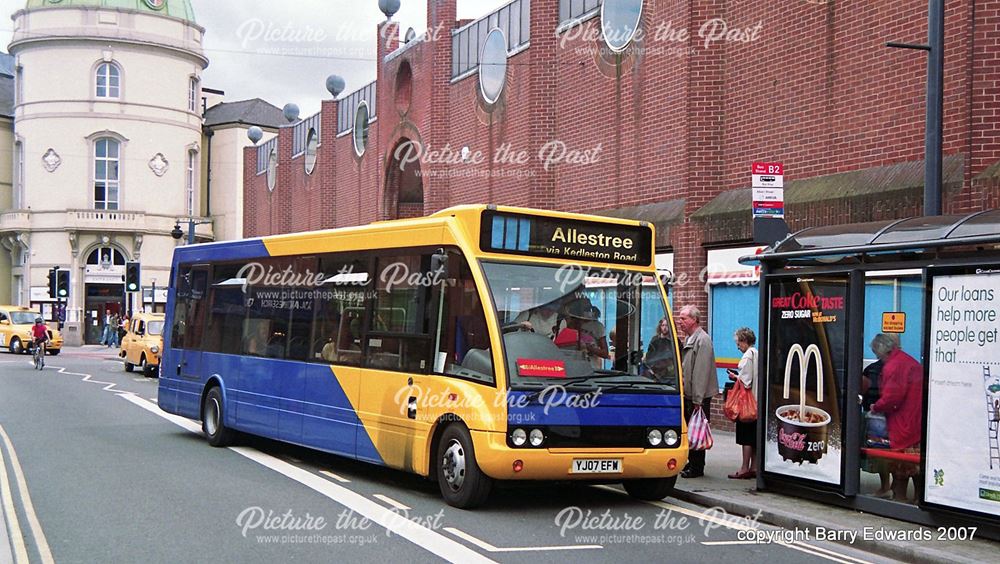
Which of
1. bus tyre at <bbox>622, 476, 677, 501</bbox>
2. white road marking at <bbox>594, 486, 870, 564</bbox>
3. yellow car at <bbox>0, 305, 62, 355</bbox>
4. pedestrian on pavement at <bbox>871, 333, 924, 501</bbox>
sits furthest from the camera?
yellow car at <bbox>0, 305, 62, 355</bbox>

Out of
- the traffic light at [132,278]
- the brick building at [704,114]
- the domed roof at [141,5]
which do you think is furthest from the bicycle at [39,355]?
the domed roof at [141,5]

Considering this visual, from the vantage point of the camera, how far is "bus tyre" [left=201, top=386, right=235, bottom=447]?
15039mm

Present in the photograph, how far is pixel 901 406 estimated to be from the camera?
383 inches

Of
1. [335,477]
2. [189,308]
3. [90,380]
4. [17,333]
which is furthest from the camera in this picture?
[17,333]

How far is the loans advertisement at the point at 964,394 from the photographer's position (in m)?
8.67

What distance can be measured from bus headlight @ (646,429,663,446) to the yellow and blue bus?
0.04 ft

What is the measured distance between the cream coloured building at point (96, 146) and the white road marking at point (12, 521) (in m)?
51.6

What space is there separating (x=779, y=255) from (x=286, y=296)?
20.3 feet

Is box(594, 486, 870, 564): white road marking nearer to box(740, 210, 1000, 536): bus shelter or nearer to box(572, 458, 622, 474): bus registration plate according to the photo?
box(572, 458, 622, 474): bus registration plate

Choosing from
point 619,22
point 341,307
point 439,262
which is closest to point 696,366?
point 439,262

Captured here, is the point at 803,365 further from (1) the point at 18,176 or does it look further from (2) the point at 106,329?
(1) the point at 18,176

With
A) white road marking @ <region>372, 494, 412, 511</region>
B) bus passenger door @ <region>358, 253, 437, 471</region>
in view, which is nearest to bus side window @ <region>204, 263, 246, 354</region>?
bus passenger door @ <region>358, 253, 437, 471</region>

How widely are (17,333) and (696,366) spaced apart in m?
43.7

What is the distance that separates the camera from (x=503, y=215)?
419 inches
